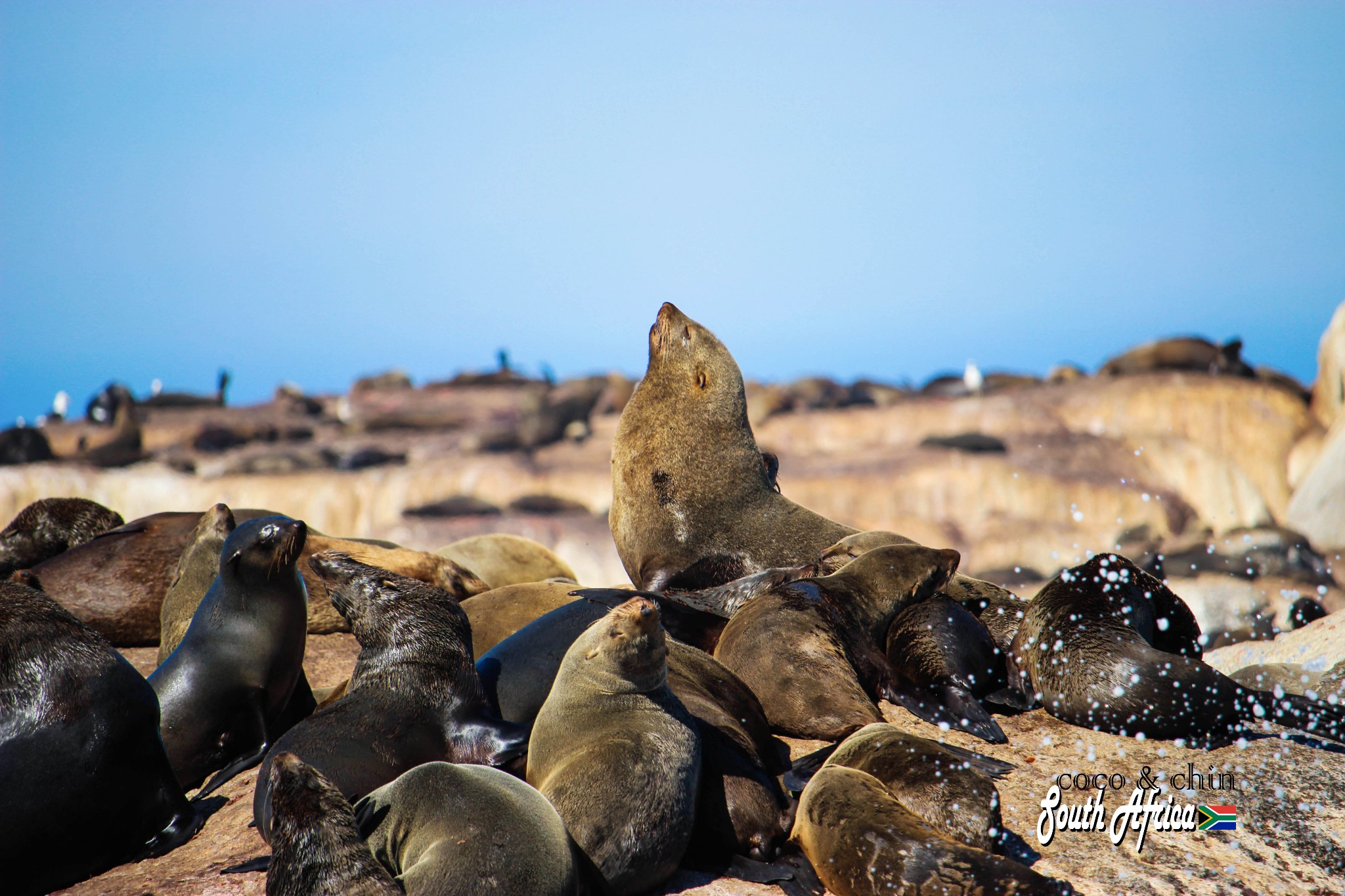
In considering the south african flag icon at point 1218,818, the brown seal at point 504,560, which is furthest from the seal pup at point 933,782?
the brown seal at point 504,560

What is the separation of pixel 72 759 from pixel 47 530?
4237 millimetres

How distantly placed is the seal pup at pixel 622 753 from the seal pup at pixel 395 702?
381mm

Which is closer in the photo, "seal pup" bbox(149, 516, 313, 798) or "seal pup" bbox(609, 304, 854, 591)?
"seal pup" bbox(149, 516, 313, 798)

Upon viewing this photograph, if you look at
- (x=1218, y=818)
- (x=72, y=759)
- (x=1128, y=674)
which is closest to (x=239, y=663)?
(x=72, y=759)

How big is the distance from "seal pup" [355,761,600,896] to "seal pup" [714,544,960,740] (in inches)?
55.3

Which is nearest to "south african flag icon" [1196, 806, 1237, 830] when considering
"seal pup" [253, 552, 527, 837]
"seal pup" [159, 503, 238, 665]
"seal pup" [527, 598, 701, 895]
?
"seal pup" [527, 598, 701, 895]

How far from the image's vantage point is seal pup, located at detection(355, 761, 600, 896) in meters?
2.51

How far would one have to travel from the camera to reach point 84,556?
20.3ft

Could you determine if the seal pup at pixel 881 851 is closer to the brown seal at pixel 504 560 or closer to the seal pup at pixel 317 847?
the seal pup at pixel 317 847

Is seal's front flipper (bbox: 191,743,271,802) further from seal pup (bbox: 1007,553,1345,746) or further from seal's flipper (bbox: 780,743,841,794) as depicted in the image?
seal pup (bbox: 1007,553,1345,746)

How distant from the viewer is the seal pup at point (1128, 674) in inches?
164

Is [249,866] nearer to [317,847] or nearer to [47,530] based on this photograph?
[317,847]

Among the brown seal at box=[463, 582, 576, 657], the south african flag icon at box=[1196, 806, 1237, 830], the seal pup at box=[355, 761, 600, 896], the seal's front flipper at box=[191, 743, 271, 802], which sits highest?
the brown seal at box=[463, 582, 576, 657]

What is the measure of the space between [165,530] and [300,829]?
14.5 ft
